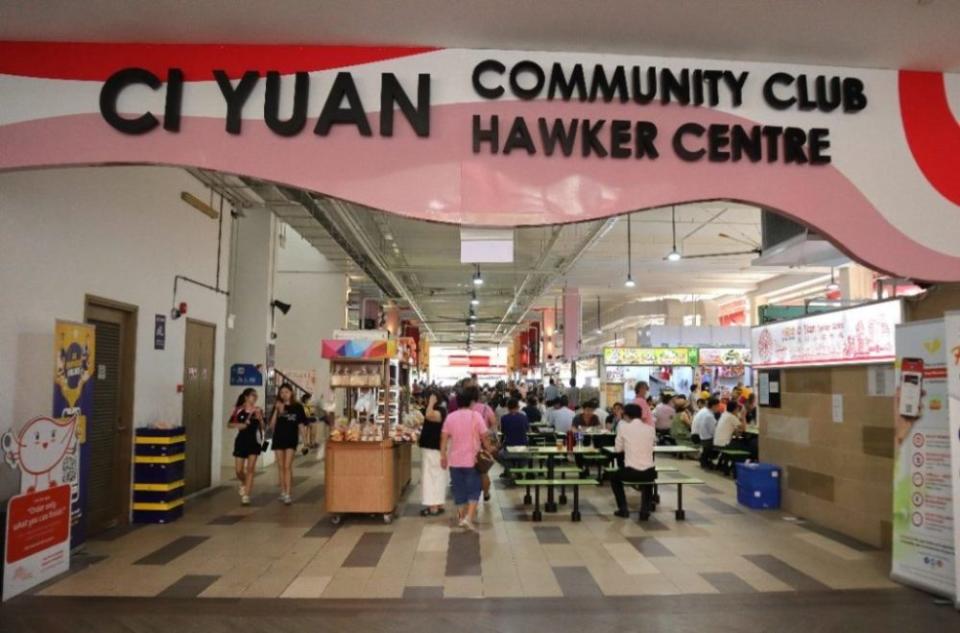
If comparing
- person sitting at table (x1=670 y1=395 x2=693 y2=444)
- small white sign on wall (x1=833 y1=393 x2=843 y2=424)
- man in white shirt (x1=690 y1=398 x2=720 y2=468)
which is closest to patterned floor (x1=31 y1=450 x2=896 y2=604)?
small white sign on wall (x1=833 y1=393 x2=843 y2=424)

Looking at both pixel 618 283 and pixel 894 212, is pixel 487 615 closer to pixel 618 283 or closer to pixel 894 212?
pixel 894 212

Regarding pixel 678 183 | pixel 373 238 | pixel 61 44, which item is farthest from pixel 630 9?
pixel 373 238

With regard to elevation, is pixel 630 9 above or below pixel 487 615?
above

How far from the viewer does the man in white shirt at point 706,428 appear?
40.7 feet

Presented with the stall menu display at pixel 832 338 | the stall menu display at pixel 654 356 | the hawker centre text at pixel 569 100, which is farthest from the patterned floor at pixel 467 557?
the stall menu display at pixel 654 356

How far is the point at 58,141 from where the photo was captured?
366cm

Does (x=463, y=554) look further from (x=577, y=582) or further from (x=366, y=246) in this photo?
(x=366, y=246)

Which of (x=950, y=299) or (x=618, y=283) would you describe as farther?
(x=618, y=283)

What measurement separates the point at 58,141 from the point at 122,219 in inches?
145

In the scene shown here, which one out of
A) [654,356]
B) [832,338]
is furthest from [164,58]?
[654,356]

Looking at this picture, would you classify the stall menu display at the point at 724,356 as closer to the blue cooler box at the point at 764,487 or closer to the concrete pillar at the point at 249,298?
the blue cooler box at the point at 764,487

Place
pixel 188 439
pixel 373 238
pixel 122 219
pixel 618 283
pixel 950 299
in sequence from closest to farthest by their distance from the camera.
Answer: pixel 950 299 < pixel 122 219 < pixel 188 439 < pixel 373 238 < pixel 618 283

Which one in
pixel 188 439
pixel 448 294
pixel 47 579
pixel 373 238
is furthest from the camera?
pixel 448 294

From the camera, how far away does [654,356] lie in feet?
53.9
